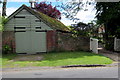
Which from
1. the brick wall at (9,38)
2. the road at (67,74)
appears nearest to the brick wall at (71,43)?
the brick wall at (9,38)

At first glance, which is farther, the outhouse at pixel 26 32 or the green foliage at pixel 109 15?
the outhouse at pixel 26 32

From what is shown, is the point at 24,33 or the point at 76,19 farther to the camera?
the point at 76,19

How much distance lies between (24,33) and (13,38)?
1.17 metres

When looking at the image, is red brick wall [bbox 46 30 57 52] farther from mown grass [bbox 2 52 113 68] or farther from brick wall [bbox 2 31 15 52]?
mown grass [bbox 2 52 113 68]

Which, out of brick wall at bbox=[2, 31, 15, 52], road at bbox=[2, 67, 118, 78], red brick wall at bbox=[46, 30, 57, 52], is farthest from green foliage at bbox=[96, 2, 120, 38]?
brick wall at bbox=[2, 31, 15, 52]

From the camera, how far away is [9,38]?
15.7 meters

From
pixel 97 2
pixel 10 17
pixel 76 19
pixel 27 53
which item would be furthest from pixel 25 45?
pixel 97 2

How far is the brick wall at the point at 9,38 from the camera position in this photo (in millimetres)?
15695

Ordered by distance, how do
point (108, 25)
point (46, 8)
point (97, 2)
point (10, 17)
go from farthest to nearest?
point (46, 8)
point (108, 25)
point (97, 2)
point (10, 17)

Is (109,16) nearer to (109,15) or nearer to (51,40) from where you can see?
(109,15)

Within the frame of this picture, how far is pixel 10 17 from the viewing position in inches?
613

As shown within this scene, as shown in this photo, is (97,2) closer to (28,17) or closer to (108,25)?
(108,25)

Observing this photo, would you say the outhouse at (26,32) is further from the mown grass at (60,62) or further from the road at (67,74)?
the road at (67,74)

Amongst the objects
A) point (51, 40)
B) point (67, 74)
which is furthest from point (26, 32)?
point (67, 74)
